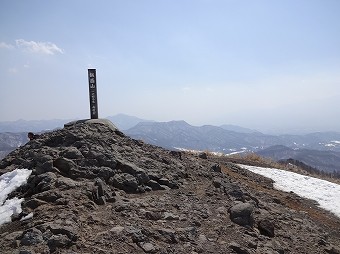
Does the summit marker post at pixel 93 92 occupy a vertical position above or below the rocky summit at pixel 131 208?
above

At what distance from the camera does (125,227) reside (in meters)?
8.24

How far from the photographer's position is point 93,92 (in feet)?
50.3

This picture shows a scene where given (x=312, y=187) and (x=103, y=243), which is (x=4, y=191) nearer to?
(x=103, y=243)

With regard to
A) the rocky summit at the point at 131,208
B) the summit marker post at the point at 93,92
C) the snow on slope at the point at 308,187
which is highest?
the summit marker post at the point at 93,92

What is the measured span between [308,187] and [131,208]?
17021 mm

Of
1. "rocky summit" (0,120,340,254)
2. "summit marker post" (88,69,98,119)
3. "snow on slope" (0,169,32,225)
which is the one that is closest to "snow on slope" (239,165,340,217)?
"rocky summit" (0,120,340,254)

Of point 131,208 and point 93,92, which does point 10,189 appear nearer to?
point 131,208

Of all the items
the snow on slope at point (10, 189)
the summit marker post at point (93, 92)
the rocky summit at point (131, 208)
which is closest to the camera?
the rocky summit at point (131, 208)

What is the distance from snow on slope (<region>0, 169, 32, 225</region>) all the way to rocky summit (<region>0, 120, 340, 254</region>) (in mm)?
270

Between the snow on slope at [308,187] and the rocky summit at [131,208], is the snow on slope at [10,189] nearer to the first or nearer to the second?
the rocky summit at [131,208]

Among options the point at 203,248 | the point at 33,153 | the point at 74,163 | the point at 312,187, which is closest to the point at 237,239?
the point at 203,248

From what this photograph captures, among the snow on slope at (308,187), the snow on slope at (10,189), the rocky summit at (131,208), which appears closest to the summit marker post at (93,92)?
the rocky summit at (131,208)

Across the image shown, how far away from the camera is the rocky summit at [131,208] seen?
25.1 feet

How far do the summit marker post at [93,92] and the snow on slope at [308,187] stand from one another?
13.4 m
